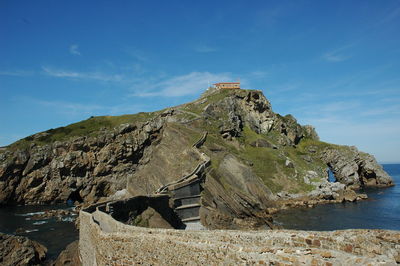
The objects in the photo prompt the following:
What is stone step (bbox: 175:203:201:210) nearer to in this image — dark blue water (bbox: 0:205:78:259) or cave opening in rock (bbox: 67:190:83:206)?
dark blue water (bbox: 0:205:78:259)

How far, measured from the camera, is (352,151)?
10688cm

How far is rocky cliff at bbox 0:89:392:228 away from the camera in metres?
64.1

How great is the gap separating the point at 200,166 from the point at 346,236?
46.1 m

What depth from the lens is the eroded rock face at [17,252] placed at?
2688 cm

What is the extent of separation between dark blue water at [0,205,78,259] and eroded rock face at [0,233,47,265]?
12.1 ft

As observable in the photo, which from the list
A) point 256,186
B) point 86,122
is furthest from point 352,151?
point 86,122

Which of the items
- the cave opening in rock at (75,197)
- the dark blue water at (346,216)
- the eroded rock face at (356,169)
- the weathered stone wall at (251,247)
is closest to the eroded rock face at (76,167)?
the cave opening in rock at (75,197)

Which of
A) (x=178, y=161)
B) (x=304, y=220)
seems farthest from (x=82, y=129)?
(x=304, y=220)

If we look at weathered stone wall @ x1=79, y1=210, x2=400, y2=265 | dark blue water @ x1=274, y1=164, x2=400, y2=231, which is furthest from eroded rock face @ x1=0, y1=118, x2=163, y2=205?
weathered stone wall @ x1=79, y1=210, x2=400, y2=265

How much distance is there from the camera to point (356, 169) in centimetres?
9562

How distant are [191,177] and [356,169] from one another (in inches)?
2674

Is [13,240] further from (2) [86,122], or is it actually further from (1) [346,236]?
(2) [86,122]

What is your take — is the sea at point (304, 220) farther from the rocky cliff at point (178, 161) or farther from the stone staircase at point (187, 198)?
the stone staircase at point (187, 198)

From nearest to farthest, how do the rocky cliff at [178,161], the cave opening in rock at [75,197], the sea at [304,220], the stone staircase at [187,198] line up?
the sea at [304,220]
the stone staircase at [187,198]
the rocky cliff at [178,161]
the cave opening in rock at [75,197]
